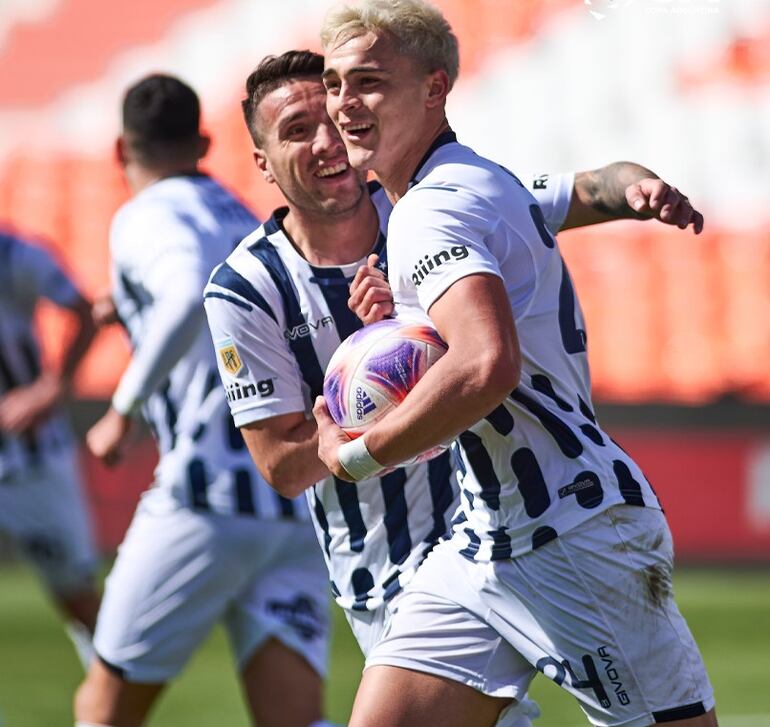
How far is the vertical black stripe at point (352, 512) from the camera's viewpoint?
3.99 m

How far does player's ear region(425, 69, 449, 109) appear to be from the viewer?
3285 millimetres

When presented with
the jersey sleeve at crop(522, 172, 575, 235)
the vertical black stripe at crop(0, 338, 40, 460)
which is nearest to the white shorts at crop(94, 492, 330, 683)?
the jersey sleeve at crop(522, 172, 575, 235)

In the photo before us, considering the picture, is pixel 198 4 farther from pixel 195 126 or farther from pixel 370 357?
pixel 370 357

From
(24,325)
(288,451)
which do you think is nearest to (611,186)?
(288,451)

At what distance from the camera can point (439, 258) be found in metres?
2.98

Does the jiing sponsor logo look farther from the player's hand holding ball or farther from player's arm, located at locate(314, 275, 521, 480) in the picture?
player's arm, located at locate(314, 275, 521, 480)

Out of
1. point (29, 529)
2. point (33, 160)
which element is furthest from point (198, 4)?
point (29, 529)

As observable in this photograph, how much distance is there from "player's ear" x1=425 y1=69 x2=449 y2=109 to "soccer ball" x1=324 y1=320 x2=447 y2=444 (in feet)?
1.62

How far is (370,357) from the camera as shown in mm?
3236

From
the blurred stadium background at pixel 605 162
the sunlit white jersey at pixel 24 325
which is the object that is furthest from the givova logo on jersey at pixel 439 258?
the blurred stadium background at pixel 605 162

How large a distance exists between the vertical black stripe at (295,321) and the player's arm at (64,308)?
2.89 m

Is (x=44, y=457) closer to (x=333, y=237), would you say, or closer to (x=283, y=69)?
(x=333, y=237)

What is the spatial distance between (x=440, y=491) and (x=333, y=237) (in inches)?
29.1

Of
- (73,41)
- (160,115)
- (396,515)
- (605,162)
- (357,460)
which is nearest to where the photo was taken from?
(357,460)
